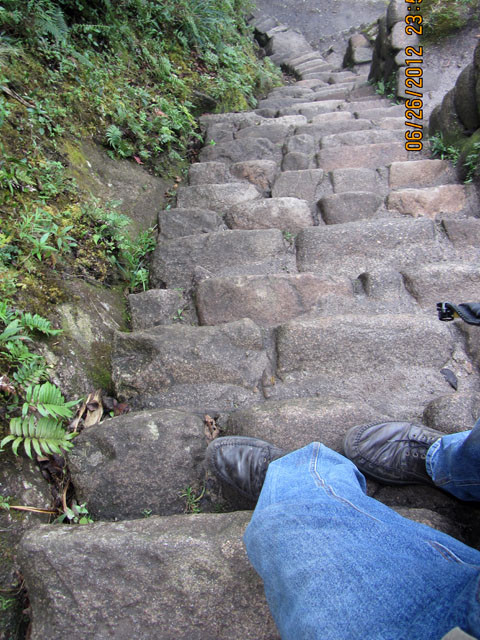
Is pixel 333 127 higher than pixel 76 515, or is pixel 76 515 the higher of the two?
pixel 333 127

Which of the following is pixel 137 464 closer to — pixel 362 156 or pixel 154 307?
pixel 154 307

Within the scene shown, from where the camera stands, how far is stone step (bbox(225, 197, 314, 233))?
270 cm

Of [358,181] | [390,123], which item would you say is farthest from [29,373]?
[390,123]

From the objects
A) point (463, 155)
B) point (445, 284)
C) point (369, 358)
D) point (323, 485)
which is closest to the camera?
point (323, 485)

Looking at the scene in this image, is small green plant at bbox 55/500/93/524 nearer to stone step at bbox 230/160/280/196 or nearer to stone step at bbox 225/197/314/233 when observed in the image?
stone step at bbox 225/197/314/233

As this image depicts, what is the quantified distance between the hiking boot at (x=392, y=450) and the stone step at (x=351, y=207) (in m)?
1.59

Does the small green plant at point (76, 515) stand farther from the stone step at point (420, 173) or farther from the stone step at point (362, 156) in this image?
the stone step at point (362, 156)

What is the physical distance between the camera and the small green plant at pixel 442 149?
3047 mm

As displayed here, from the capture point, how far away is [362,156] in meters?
3.38

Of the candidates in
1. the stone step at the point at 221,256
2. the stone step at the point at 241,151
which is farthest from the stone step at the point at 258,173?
the stone step at the point at 221,256

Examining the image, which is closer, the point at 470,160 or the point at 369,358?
the point at 369,358

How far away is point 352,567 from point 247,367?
108 cm

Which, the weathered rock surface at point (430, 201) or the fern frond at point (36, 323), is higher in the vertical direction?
the weathered rock surface at point (430, 201)
